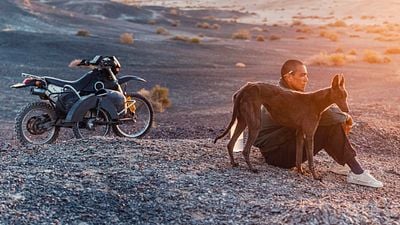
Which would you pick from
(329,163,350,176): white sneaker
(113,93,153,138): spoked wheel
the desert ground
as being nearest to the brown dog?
the desert ground

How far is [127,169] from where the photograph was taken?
8.30 meters

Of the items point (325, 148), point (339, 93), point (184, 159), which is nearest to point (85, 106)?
point (184, 159)

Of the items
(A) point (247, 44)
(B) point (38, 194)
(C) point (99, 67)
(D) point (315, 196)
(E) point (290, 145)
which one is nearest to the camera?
(B) point (38, 194)

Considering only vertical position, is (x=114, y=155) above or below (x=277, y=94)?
below

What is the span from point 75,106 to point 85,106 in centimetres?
16

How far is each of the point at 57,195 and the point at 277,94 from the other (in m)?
2.95

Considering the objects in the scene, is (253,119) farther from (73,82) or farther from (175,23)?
(175,23)

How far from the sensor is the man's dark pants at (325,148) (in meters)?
8.62

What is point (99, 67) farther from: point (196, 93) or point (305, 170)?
point (196, 93)

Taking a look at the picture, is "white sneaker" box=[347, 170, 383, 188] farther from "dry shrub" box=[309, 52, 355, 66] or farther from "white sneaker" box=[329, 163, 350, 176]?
"dry shrub" box=[309, 52, 355, 66]

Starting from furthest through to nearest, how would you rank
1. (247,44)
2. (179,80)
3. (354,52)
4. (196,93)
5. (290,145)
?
1. (247,44)
2. (354,52)
3. (179,80)
4. (196,93)
5. (290,145)

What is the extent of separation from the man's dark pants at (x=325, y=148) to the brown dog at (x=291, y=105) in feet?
0.79

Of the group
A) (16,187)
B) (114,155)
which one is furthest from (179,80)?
(16,187)

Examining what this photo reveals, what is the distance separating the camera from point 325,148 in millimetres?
8820
